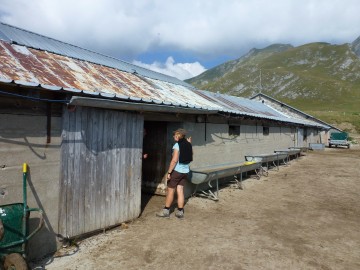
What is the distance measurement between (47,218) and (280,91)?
11393 cm

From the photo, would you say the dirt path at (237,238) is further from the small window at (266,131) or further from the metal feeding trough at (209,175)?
the small window at (266,131)

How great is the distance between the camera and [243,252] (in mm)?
5457

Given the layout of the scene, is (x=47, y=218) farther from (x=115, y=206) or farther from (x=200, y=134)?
(x=200, y=134)

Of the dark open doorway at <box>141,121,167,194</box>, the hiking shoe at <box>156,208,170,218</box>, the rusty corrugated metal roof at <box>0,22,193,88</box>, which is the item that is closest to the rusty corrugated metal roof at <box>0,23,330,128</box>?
the rusty corrugated metal roof at <box>0,22,193,88</box>

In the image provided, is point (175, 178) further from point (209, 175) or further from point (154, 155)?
point (154, 155)

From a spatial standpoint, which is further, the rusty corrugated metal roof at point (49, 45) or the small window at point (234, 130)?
the small window at point (234, 130)

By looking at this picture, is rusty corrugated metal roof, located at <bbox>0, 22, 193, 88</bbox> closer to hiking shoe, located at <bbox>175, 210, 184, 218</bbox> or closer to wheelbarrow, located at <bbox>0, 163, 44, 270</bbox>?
wheelbarrow, located at <bbox>0, 163, 44, 270</bbox>

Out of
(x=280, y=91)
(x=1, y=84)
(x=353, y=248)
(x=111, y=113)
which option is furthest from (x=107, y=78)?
(x=280, y=91)

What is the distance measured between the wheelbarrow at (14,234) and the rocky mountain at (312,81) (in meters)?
52.9

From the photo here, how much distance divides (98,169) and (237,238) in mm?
3021

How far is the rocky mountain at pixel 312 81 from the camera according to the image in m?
82.6

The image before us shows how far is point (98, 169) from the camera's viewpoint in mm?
6047

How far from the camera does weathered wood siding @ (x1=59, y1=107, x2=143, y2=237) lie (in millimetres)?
5441

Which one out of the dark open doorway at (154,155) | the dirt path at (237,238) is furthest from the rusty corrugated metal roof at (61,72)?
the dirt path at (237,238)
